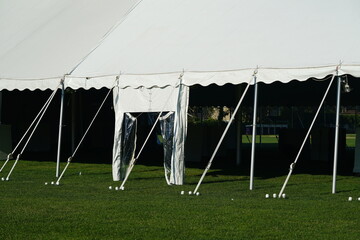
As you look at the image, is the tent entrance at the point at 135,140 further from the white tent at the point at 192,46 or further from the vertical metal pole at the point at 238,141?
the vertical metal pole at the point at 238,141

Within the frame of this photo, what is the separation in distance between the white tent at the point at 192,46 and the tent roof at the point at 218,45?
0.02 meters

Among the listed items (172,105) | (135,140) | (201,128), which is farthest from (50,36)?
(172,105)

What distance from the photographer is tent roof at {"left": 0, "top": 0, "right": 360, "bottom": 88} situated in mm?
12867

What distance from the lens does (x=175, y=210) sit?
10.2 m

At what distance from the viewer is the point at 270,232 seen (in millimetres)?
8562

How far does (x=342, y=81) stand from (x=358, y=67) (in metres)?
0.66

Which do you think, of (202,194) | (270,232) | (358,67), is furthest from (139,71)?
(270,232)

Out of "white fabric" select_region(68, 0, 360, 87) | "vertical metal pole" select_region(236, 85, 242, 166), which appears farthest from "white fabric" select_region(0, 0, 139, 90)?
"vertical metal pole" select_region(236, 85, 242, 166)

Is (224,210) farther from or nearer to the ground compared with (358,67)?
nearer to the ground

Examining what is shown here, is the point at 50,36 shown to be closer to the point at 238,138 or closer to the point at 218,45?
the point at 218,45

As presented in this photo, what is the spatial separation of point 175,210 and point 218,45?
4.70 m

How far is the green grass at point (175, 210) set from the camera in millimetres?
8547


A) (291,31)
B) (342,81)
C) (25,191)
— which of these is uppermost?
(291,31)

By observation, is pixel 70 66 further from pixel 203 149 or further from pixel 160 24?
pixel 203 149
